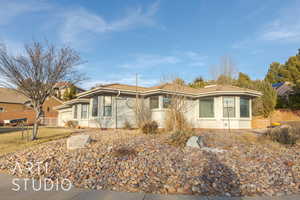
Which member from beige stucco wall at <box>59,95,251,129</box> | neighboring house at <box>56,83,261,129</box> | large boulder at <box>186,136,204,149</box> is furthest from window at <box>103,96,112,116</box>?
large boulder at <box>186,136,204,149</box>

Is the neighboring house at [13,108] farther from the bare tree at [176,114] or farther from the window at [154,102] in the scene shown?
the bare tree at [176,114]

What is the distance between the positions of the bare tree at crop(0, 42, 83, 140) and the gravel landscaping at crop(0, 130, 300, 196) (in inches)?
134

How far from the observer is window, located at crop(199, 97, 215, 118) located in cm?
1416

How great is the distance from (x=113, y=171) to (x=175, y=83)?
22.7 ft

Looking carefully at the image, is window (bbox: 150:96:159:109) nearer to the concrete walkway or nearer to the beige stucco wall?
the beige stucco wall

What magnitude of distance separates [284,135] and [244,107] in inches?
269

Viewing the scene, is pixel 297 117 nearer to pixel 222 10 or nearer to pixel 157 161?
pixel 222 10

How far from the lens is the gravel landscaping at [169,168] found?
3.53m

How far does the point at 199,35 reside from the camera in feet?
46.2

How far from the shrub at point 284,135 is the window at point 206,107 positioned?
624cm

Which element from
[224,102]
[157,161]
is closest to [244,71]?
[224,102]

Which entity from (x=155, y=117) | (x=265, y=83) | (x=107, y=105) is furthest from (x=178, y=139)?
(x=265, y=83)

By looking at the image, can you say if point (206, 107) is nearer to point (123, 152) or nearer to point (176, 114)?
point (176, 114)

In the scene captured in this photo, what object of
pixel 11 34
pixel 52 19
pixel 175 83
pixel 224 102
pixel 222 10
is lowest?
pixel 224 102
